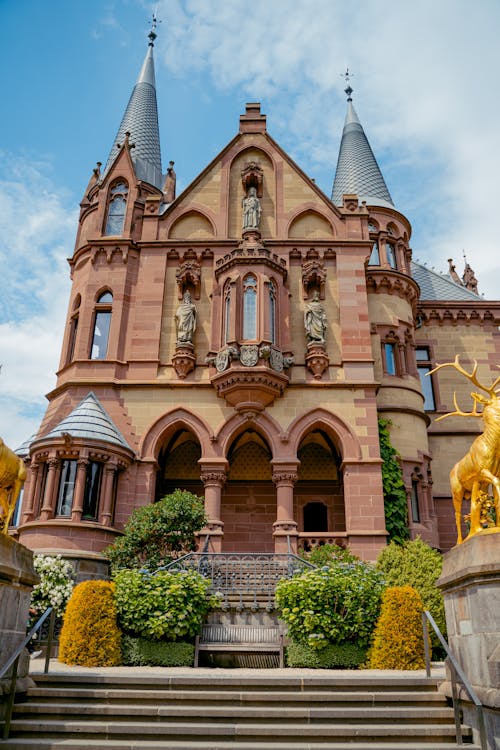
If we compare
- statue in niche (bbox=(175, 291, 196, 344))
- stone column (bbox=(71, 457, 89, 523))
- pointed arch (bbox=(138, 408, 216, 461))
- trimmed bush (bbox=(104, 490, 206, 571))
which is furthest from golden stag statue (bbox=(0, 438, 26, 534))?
statue in niche (bbox=(175, 291, 196, 344))

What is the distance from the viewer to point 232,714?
8195 mm

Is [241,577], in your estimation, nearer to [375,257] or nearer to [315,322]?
[315,322]

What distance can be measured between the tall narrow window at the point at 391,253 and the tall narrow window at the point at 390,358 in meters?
4.04

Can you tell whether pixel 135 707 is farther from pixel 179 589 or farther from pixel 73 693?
pixel 179 589

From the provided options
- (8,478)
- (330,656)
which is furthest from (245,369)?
(8,478)

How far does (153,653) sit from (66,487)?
7.34 meters

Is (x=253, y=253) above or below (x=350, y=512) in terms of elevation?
above

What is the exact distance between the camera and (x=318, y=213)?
969 inches

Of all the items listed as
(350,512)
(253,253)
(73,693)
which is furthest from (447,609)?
(253,253)

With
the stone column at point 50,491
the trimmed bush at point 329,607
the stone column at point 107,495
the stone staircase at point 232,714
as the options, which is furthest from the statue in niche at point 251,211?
the stone staircase at point 232,714

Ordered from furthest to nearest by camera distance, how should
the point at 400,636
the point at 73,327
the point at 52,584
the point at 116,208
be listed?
the point at 116,208 < the point at 73,327 < the point at 52,584 < the point at 400,636

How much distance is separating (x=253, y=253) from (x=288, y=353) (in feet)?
12.7

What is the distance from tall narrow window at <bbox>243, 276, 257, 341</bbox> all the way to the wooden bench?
10.1 metres

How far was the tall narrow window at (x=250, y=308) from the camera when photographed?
2145 centimetres
